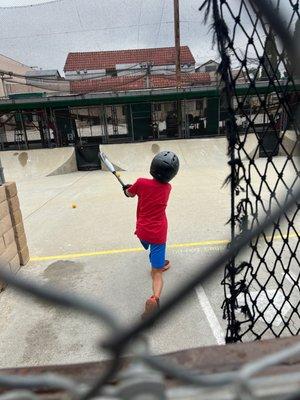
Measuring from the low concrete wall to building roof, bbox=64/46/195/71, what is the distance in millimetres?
30060

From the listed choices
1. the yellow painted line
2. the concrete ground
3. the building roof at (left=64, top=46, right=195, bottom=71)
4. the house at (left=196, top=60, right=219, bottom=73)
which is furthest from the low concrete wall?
the building roof at (left=64, top=46, right=195, bottom=71)

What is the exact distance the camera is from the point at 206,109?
14695 mm

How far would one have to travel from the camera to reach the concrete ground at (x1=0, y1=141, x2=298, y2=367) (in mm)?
2422

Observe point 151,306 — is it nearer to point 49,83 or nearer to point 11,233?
point 11,233

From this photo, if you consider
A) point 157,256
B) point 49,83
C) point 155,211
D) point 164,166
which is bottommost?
point 157,256

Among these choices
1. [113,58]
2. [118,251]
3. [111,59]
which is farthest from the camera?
[111,59]

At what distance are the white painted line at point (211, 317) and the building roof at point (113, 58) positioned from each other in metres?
31.0

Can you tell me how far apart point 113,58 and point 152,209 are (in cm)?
3606

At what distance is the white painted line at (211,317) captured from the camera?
2408 millimetres

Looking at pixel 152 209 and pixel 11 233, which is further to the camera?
pixel 11 233

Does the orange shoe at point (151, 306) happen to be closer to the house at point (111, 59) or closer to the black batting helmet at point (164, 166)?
the black batting helmet at point (164, 166)

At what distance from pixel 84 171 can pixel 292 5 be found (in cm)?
1078

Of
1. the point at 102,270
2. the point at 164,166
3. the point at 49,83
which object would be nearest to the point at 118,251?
the point at 102,270

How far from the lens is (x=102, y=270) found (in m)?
3.62
